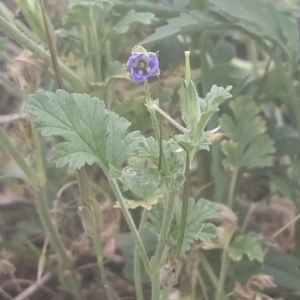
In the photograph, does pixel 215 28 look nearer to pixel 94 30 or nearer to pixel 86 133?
pixel 94 30

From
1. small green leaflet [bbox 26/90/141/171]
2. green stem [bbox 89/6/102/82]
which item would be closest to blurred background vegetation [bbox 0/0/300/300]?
green stem [bbox 89/6/102/82]

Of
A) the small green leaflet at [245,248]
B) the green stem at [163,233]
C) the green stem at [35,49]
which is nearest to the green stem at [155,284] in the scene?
the green stem at [163,233]

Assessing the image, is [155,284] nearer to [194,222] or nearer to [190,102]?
[194,222]

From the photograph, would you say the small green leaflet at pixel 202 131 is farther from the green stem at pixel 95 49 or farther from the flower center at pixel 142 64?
the green stem at pixel 95 49

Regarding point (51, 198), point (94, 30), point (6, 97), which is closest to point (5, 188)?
point (51, 198)

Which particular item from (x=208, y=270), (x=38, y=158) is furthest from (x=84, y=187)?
(x=208, y=270)
